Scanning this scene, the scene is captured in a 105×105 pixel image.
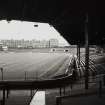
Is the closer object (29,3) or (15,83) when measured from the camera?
(29,3)

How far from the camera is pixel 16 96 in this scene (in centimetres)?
1450

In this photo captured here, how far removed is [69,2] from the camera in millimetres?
14125

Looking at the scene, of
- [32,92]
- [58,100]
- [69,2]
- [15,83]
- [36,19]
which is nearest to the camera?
[58,100]

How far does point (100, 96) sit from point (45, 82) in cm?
721

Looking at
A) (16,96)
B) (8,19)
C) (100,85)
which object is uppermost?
(8,19)

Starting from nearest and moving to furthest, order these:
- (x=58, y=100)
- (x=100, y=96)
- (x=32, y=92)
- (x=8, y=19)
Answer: (x=58, y=100), (x=100, y=96), (x=32, y=92), (x=8, y=19)

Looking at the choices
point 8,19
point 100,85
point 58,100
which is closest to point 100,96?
point 100,85

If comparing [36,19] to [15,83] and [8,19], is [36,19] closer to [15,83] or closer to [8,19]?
[8,19]

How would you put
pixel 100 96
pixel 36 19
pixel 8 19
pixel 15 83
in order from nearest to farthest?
1. pixel 100 96
2. pixel 15 83
3. pixel 8 19
4. pixel 36 19

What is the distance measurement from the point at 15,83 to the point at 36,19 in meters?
7.27

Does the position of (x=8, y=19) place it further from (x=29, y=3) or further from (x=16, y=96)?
(x=16, y=96)

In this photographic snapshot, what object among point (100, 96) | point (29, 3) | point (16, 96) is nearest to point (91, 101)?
point (100, 96)

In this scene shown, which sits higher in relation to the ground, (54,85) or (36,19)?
(36,19)

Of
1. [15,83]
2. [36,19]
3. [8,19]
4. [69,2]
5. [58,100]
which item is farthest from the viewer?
[36,19]
